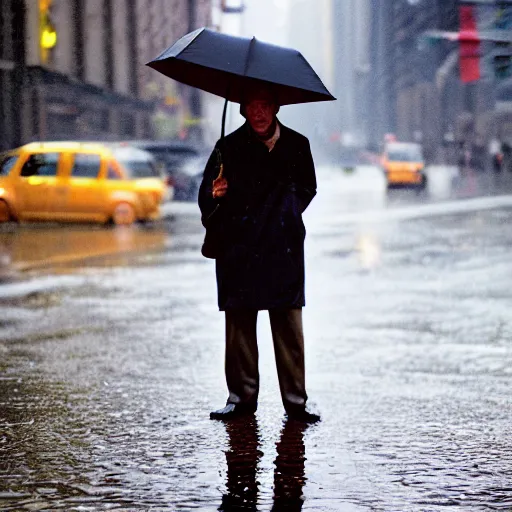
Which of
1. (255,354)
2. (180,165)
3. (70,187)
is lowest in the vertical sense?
(255,354)

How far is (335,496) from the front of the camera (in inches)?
184

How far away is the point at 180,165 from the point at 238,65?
2784cm

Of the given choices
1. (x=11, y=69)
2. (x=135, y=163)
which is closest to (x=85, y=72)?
(x=11, y=69)

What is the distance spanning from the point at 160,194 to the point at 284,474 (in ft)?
64.9

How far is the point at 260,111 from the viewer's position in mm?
5922

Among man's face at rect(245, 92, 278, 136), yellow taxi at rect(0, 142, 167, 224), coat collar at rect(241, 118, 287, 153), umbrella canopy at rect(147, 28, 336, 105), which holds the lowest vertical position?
yellow taxi at rect(0, 142, 167, 224)

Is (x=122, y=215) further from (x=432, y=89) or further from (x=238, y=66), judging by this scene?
(x=432, y=89)

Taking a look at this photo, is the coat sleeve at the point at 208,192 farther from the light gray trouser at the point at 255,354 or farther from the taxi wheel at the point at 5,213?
the taxi wheel at the point at 5,213

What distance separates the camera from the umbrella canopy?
18.7 ft

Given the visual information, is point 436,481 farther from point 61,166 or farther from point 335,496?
point 61,166

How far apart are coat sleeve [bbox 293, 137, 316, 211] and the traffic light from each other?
29.3 meters

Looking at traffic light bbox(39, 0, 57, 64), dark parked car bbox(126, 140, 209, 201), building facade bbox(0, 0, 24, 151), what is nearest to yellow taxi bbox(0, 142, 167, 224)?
dark parked car bbox(126, 140, 209, 201)

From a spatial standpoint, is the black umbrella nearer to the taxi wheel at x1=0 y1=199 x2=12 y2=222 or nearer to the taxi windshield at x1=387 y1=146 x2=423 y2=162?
the taxi wheel at x1=0 y1=199 x2=12 y2=222

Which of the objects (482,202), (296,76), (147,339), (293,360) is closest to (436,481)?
(293,360)
